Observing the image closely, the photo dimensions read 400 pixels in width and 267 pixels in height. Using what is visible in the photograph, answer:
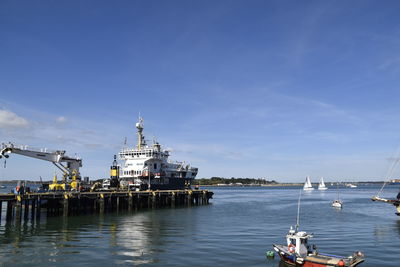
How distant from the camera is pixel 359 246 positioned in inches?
1283

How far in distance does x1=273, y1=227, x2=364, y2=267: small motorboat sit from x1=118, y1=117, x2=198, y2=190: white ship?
56252 millimetres

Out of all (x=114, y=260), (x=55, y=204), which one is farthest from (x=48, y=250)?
(x=55, y=204)

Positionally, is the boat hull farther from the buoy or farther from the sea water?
the buoy

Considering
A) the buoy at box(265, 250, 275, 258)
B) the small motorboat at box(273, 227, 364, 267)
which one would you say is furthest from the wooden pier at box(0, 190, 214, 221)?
the small motorboat at box(273, 227, 364, 267)

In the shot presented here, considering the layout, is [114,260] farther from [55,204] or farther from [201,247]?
[55,204]

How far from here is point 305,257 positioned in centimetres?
2388

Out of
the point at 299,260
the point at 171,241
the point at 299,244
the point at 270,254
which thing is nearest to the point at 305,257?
the point at 299,260

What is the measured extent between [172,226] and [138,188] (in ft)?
118

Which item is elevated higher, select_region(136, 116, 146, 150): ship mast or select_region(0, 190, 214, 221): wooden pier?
select_region(136, 116, 146, 150): ship mast

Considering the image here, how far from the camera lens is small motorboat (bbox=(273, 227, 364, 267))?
22.2 metres

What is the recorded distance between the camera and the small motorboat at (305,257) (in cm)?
2220

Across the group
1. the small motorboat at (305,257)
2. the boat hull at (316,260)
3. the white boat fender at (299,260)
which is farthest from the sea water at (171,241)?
the white boat fender at (299,260)

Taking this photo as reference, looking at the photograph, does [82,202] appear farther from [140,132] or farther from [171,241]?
[140,132]

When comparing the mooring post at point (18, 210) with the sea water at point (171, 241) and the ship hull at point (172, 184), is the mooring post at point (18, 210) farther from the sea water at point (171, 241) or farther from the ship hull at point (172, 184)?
the ship hull at point (172, 184)
